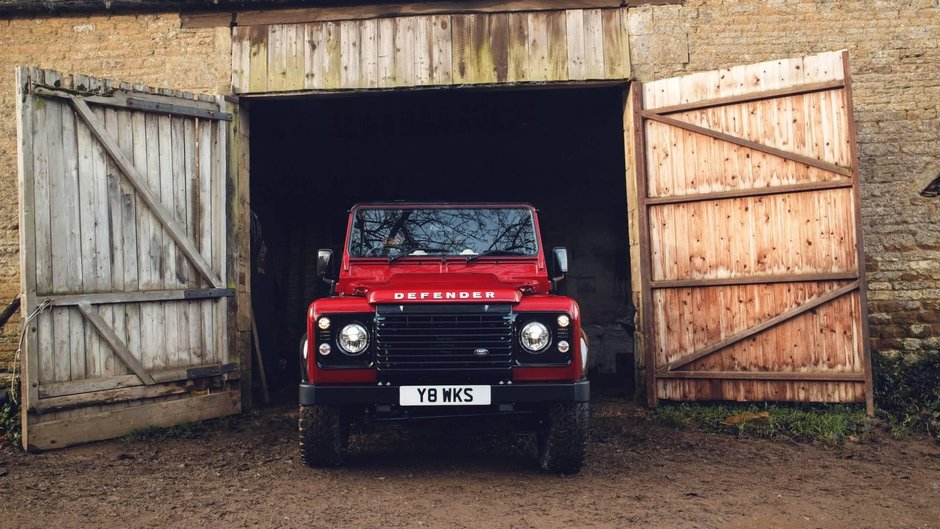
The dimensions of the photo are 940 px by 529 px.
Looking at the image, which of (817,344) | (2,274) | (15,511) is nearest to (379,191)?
(2,274)

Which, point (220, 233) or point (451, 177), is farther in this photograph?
point (451, 177)

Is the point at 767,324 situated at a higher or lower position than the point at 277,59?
lower

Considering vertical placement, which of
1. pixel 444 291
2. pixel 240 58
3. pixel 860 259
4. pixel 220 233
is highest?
pixel 240 58

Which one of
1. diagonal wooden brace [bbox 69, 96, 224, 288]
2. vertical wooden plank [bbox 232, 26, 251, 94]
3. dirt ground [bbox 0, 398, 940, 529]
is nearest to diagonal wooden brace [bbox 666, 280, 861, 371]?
dirt ground [bbox 0, 398, 940, 529]

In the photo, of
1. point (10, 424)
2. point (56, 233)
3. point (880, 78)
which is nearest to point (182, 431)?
point (10, 424)

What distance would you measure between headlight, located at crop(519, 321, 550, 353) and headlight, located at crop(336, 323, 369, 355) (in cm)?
95

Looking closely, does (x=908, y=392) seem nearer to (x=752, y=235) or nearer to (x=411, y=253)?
(x=752, y=235)

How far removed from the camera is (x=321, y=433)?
183 inches

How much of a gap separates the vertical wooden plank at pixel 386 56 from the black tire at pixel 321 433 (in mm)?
3746

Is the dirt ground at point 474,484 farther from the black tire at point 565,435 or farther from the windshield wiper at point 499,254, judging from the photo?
the windshield wiper at point 499,254

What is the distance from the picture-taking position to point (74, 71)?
24.7ft

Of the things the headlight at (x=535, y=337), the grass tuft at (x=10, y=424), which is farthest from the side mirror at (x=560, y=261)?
the grass tuft at (x=10, y=424)

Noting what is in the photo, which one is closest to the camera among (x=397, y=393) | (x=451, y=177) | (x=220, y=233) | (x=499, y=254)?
(x=397, y=393)

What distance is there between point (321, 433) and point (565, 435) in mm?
1533
